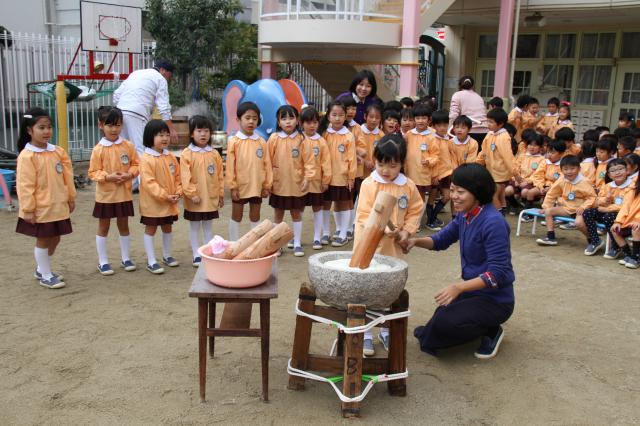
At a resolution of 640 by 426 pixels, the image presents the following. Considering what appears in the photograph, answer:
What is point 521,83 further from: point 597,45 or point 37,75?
point 37,75

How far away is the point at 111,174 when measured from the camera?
5.26 meters

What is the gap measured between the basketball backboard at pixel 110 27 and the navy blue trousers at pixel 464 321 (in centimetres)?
860

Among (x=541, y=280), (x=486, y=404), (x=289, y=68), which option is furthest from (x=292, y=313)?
(x=289, y=68)

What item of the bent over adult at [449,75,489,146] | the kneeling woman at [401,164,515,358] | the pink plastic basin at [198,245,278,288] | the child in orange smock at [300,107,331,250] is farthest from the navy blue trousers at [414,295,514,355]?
the bent over adult at [449,75,489,146]

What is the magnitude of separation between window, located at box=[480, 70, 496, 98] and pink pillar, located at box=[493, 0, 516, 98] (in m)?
1.88

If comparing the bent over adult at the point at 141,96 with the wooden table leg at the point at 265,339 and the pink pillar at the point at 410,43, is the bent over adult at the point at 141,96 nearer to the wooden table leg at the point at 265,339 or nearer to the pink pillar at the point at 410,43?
the pink pillar at the point at 410,43

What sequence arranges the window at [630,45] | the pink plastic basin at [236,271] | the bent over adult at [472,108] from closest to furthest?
1. the pink plastic basin at [236,271]
2. the bent over adult at [472,108]
3. the window at [630,45]

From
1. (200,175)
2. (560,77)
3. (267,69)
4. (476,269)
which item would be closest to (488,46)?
(560,77)

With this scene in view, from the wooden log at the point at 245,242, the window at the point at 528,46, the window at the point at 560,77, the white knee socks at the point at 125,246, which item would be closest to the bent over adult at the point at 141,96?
the white knee socks at the point at 125,246

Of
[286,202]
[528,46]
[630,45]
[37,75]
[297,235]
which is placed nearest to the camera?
[286,202]

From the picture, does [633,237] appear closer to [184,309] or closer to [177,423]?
[184,309]

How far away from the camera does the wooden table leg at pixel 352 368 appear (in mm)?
3053

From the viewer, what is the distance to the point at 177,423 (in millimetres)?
3018

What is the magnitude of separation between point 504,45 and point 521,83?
7.41 ft
